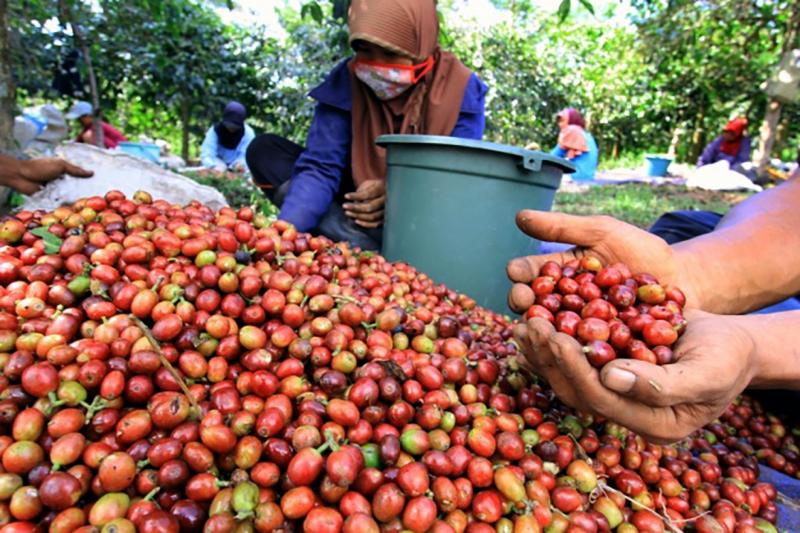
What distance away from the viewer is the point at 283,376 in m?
1.50

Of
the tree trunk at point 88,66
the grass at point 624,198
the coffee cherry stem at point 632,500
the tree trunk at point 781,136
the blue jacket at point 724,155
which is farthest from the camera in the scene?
the tree trunk at point 781,136

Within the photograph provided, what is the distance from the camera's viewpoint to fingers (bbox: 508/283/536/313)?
174cm

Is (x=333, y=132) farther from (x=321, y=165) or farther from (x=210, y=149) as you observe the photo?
(x=210, y=149)

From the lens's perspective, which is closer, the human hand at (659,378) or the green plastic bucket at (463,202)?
the human hand at (659,378)

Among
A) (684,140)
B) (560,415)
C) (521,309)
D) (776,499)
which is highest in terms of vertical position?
(521,309)

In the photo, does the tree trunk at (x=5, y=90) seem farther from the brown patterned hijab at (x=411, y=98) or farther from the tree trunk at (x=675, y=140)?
the tree trunk at (x=675, y=140)

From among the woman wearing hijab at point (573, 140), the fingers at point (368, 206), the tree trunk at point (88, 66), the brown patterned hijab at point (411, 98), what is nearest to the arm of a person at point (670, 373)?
the fingers at point (368, 206)

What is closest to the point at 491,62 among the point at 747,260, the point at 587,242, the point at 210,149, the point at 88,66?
the point at 210,149

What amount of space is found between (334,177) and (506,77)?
1131 cm

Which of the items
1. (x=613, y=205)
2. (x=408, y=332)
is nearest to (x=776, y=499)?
(x=408, y=332)

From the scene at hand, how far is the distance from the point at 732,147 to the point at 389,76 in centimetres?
1428

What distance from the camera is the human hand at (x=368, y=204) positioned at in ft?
13.8

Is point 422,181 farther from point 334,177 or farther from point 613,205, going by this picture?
point 613,205

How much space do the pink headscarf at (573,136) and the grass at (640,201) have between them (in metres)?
0.95
